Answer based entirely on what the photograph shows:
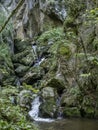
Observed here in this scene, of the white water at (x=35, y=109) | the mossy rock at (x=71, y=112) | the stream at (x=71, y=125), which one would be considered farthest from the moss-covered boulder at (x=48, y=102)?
the stream at (x=71, y=125)

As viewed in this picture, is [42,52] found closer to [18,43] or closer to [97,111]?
[18,43]

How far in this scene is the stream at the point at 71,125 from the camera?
35.9 feet

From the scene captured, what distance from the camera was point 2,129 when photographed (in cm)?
490

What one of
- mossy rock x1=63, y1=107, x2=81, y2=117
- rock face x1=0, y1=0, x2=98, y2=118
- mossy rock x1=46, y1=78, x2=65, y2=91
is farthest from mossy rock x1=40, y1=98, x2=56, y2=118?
mossy rock x1=46, y1=78, x2=65, y2=91

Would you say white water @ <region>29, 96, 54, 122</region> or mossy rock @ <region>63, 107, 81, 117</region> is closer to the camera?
mossy rock @ <region>63, 107, 81, 117</region>

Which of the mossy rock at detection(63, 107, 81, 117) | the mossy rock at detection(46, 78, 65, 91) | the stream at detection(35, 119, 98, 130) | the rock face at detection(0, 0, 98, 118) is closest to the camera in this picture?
the stream at detection(35, 119, 98, 130)

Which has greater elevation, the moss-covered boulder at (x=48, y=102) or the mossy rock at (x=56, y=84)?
the mossy rock at (x=56, y=84)

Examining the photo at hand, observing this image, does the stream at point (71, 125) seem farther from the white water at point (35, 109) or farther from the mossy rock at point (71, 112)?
the white water at point (35, 109)

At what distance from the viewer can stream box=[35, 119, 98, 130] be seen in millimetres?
10957

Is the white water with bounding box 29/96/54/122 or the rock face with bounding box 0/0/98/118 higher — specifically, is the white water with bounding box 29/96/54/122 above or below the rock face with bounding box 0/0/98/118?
below

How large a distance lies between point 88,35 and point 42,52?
835 cm

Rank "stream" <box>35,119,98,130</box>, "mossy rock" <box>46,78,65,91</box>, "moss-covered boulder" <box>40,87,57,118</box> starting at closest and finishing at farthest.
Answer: "stream" <box>35,119,98,130</box>, "moss-covered boulder" <box>40,87,57,118</box>, "mossy rock" <box>46,78,65,91</box>

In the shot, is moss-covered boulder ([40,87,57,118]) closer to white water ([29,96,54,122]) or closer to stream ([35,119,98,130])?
white water ([29,96,54,122])

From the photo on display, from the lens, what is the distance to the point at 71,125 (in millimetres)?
11531
